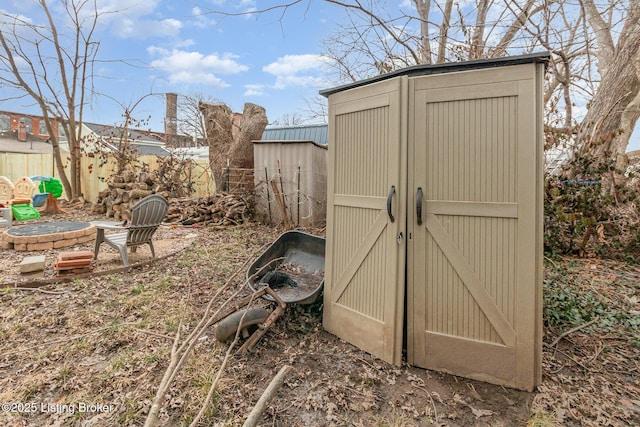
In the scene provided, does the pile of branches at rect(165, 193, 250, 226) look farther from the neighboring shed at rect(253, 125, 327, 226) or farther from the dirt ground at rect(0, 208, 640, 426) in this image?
the dirt ground at rect(0, 208, 640, 426)

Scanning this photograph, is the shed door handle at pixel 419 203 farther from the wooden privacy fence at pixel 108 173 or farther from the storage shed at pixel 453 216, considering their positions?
the wooden privacy fence at pixel 108 173

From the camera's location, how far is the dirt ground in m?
1.92

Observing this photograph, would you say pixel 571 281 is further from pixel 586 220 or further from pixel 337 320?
pixel 337 320

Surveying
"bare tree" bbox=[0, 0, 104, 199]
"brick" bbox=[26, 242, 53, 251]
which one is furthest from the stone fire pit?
"bare tree" bbox=[0, 0, 104, 199]

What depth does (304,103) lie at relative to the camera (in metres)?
11.4

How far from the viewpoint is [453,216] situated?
2195 millimetres

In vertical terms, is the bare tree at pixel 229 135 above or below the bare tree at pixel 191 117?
below

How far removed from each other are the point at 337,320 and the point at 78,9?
12.6 m

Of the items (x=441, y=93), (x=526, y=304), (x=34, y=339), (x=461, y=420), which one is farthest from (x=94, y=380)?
(x=441, y=93)

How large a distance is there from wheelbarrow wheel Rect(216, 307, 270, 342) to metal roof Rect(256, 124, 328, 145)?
7930 mm

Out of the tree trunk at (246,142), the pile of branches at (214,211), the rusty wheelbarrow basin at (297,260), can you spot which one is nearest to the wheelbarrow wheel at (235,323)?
the rusty wheelbarrow basin at (297,260)

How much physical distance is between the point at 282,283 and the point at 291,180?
14.0ft

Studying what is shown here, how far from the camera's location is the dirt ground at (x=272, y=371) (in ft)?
6.30

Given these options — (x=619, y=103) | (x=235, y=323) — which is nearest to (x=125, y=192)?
(x=235, y=323)
